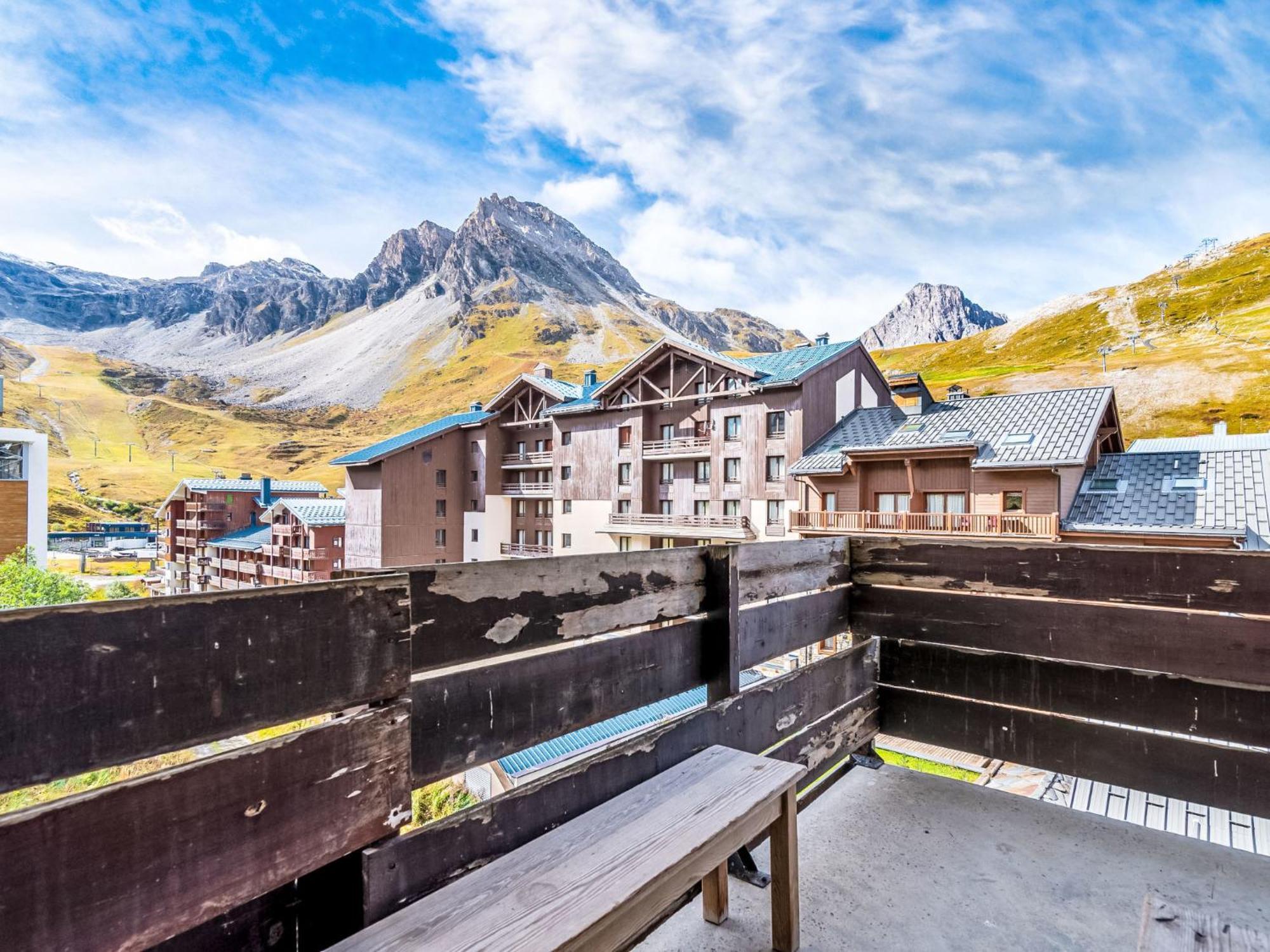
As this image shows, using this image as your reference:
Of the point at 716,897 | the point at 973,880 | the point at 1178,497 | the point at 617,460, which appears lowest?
the point at 973,880

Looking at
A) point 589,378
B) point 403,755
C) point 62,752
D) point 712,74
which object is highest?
point 712,74

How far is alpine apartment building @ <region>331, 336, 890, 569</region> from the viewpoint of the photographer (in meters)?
24.7

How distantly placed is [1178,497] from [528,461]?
27271 mm

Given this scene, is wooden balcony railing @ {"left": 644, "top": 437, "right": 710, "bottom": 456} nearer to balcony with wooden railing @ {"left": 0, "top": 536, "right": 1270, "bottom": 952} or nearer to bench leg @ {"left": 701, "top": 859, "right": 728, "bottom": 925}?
balcony with wooden railing @ {"left": 0, "top": 536, "right": 1270, "bottom": 952}

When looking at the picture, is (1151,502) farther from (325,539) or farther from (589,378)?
(325,539)

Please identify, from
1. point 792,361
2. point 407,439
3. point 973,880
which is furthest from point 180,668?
point 407,439

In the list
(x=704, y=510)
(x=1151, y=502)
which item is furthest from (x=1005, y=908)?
(x=704, y=510)

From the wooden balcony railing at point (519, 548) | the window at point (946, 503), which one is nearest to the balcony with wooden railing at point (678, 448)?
the wooden balcony railing at point (519, 548)

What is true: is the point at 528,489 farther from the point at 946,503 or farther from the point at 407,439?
the point at 946,503

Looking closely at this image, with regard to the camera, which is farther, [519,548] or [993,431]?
[519,548]

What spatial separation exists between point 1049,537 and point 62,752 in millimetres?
20552

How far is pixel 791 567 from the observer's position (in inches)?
116

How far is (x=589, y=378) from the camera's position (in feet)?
107

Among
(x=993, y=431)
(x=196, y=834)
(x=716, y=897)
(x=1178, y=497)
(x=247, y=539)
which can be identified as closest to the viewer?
(x=196, y=834)
